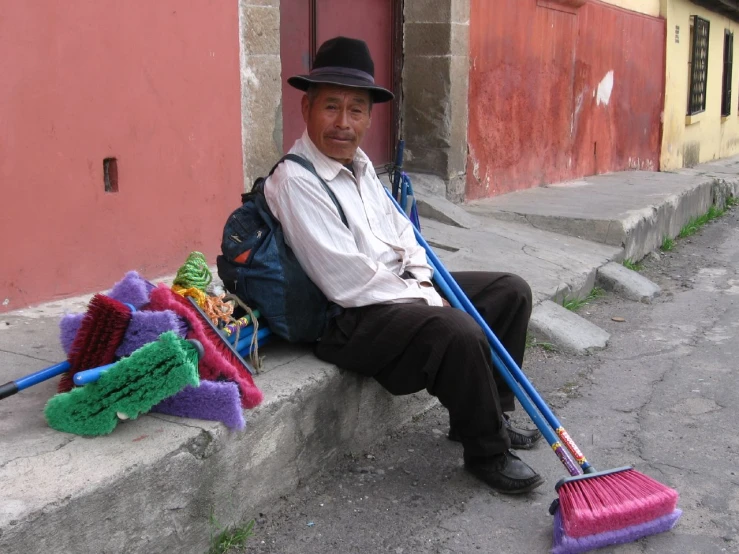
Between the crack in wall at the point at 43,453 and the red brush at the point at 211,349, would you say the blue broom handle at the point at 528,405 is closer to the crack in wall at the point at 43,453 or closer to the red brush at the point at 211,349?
the red brush at the point at 211,349

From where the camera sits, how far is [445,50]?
21.0 feet

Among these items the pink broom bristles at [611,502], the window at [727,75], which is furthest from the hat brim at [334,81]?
the window at [727,75]

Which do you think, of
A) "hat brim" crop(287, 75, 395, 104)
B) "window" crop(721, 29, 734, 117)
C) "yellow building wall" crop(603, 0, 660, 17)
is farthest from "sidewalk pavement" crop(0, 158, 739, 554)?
"window" crop(721, 29, 734, 117)

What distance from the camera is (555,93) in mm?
8438

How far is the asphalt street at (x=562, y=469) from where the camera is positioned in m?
2.58

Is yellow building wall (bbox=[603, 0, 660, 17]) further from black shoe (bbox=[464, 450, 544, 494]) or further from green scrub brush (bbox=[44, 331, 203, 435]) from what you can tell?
green scrub brush (bbox=[44, 331, 203, 435])

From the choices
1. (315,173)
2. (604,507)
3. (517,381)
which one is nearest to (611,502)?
(604,507)

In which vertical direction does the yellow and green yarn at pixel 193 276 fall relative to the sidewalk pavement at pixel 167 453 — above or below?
above

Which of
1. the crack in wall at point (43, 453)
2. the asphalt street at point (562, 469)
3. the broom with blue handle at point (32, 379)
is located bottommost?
the asphalt street at point (562, 469)

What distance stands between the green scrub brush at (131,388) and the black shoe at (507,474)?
1.08m

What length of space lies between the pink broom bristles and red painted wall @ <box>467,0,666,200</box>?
463cm

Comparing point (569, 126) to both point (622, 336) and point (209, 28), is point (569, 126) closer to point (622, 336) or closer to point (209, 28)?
point (622, 336)

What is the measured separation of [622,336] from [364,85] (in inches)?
101

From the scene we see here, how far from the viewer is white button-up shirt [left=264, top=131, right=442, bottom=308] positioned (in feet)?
8.86
